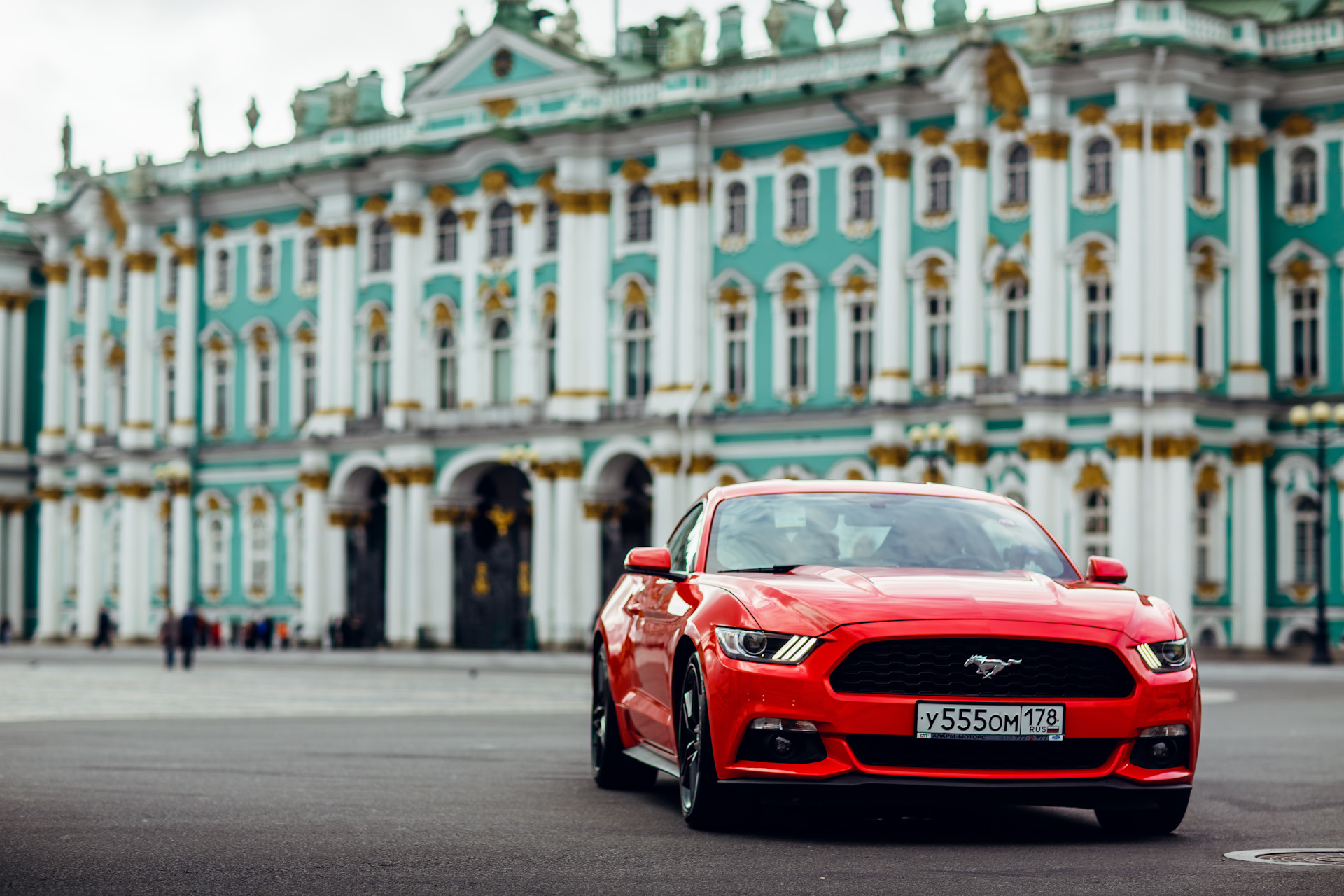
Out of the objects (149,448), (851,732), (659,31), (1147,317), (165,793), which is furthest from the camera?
(149,448)

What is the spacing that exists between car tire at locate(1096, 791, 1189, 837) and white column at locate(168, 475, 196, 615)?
5543 centimetres

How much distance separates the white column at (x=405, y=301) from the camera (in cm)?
5875

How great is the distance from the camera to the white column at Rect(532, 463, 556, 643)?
5531cm

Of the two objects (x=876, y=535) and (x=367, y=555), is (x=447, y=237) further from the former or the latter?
(x=876, y=535)

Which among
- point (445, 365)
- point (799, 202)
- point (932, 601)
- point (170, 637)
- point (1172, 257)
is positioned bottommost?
point (170, 637)

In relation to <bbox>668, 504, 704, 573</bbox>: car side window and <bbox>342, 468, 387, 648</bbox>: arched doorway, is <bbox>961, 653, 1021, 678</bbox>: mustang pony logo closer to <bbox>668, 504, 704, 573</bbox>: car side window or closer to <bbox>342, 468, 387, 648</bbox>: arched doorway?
<bbox>668, 504, 704, 573</bbox>: car side window

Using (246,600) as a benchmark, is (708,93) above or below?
above

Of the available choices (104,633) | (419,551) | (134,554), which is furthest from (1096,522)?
(134,554)

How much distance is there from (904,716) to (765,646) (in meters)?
0.71

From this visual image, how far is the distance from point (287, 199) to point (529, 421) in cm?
1138

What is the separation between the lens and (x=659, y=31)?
2408 inches

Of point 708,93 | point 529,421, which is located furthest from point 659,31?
point 529,421

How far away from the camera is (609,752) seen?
13.1 metres

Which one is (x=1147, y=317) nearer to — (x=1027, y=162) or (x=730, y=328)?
(x=1027, y=162)
